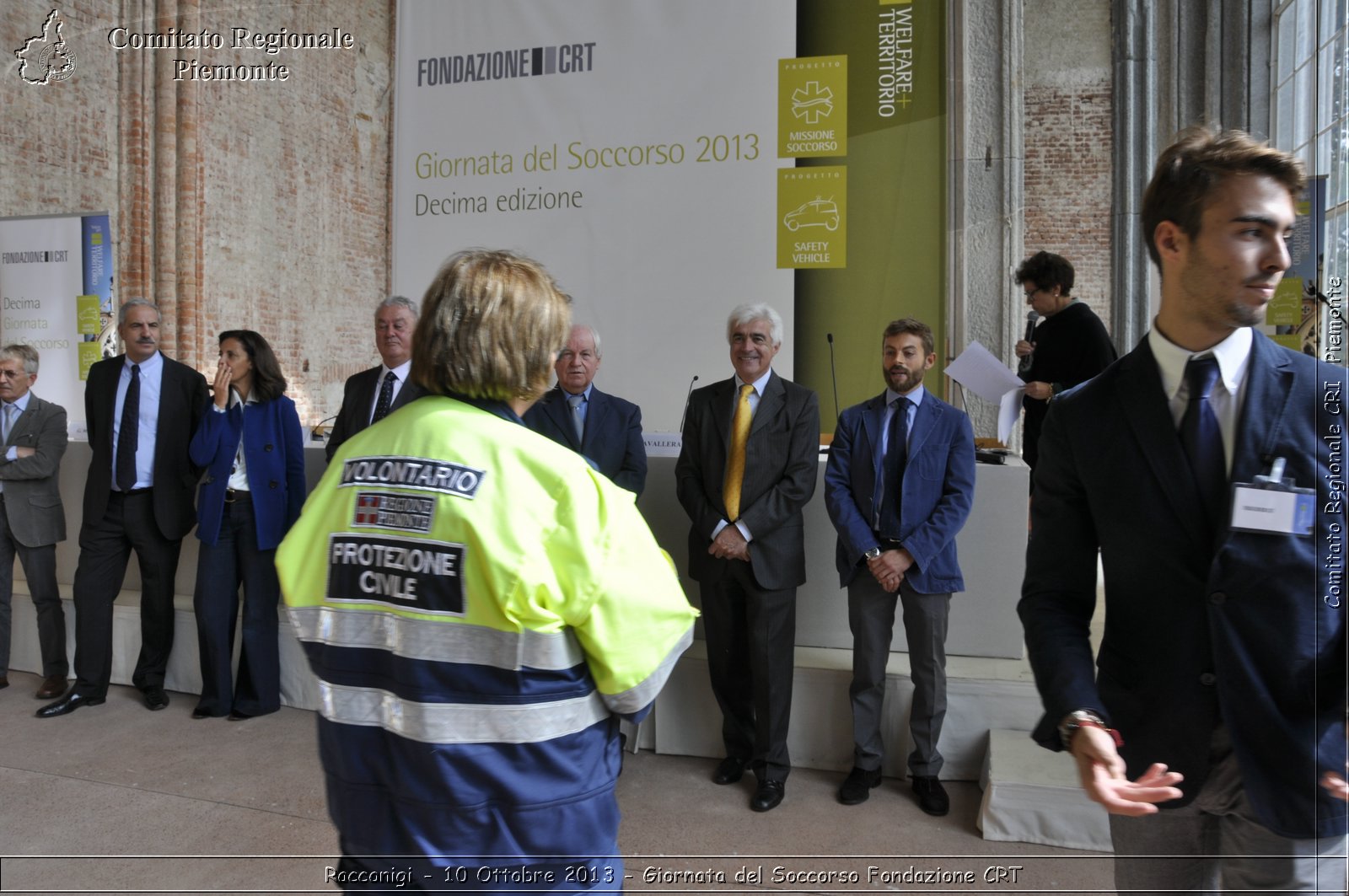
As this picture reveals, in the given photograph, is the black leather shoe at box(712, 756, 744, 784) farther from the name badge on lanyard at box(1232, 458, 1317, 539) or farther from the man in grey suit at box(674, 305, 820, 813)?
the name badge on lanyard at box(1232, 458, 1317, 539)

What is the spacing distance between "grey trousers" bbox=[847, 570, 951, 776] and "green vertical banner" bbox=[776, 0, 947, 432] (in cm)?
238

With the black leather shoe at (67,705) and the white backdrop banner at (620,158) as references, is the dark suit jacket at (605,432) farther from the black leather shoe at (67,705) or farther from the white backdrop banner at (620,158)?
the black leather shoe at (67,705)

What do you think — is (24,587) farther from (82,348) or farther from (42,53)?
(42,53)

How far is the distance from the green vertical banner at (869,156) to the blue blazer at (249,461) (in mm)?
3046

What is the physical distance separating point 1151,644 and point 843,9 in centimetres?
514

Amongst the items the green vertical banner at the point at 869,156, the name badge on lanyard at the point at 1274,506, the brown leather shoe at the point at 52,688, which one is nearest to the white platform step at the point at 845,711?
the green vertical banner at the point at 869,156

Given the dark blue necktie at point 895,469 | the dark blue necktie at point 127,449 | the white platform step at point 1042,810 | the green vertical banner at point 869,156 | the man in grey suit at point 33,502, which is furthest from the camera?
the green vertical banner at point 869,156

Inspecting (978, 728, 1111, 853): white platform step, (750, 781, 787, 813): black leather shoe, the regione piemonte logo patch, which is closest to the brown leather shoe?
(750, 781, 787, 813): black leather shoe

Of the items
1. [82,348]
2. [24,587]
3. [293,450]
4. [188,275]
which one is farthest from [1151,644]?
[188,275]

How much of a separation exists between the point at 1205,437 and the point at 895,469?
213cm

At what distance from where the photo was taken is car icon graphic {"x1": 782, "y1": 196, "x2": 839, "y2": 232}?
5578 mm

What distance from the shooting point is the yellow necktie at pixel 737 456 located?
360 cm

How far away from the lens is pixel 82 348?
6.78 metres

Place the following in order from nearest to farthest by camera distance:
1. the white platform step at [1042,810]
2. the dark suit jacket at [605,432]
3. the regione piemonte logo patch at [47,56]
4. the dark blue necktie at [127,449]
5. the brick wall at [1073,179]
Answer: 1. the white platform step at [1042,810]
2. the dark suit jacket at [605,432]
3. the dark blue necktie at [127,449]
4. the regione piemonte logo patch at [47,56]
5. the brick wall at [1073,179]
